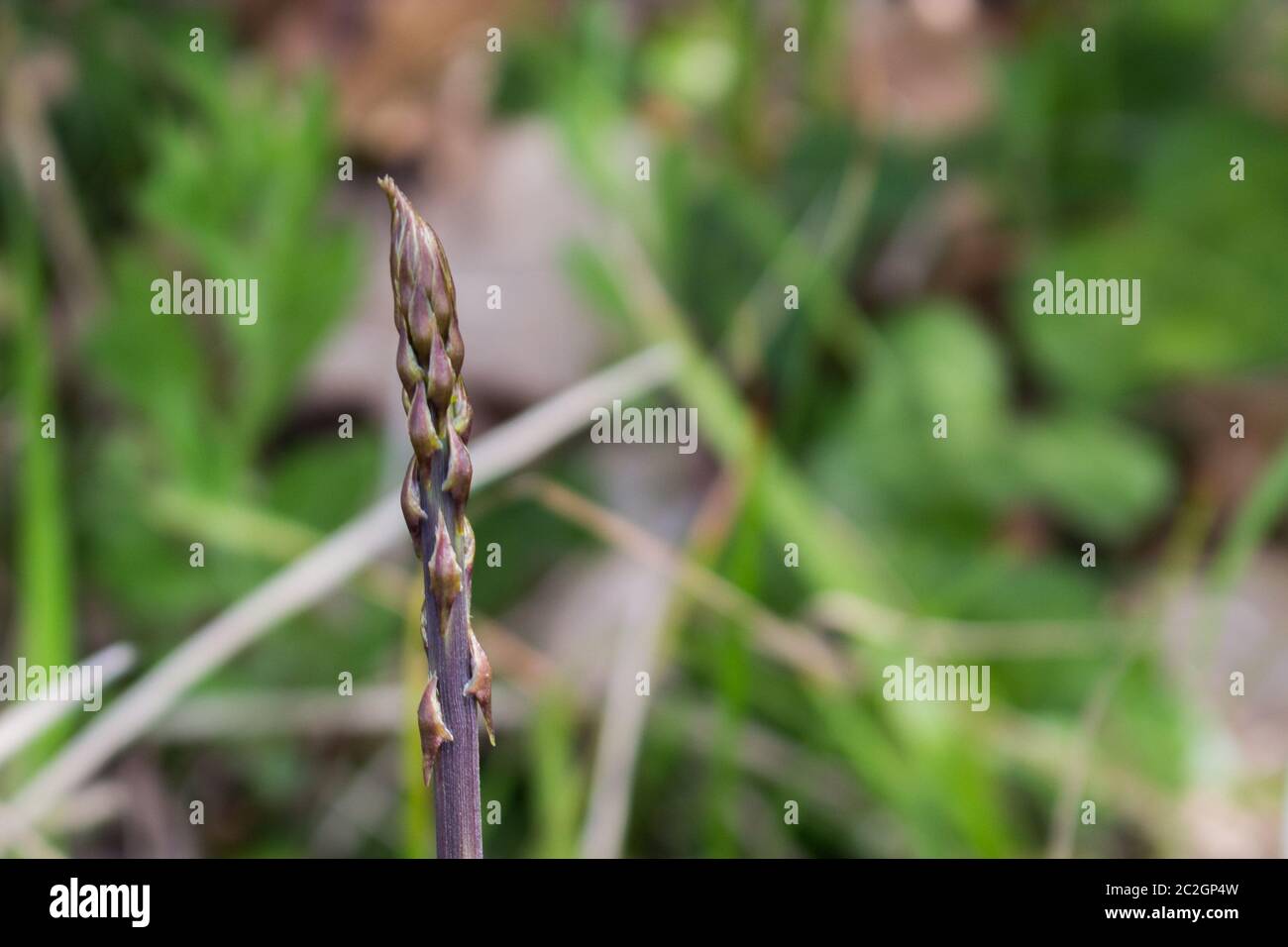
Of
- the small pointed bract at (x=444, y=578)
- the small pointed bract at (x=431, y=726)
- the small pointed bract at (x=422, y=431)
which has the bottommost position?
the small pointed bract at (x=431, y=726)

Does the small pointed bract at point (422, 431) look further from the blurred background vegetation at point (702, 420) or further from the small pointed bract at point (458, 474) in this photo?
the blurred background vegetation at point (702, 420)

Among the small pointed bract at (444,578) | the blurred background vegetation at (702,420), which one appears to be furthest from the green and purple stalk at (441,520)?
the blurred background vegetation at (702,420)

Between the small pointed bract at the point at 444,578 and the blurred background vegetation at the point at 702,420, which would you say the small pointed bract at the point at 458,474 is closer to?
the small pointed bract at the point at 444,578

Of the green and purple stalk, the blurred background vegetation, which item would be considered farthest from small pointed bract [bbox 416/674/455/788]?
the blurred background vegetation

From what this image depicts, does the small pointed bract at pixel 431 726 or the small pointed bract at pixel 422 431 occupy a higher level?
the small pointed bract at pixel 422 431

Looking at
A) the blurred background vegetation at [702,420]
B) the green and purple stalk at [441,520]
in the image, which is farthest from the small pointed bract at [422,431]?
the blurred background vegetation at [702,420]

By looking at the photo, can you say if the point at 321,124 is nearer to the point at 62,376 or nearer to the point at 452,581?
the point at 62,376

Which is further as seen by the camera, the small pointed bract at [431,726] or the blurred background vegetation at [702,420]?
the blurred background vegetation at [702,420]
